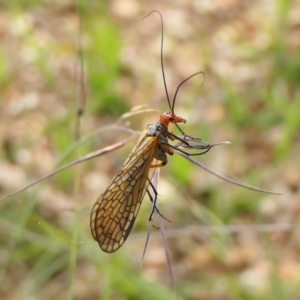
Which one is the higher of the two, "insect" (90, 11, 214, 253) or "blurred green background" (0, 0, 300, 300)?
"insect" (90, 11, 214, 253)

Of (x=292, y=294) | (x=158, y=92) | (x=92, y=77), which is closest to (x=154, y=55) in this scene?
(x=158, y=92)

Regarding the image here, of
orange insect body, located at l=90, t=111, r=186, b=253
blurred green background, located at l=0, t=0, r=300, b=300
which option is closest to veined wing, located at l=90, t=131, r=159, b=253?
orange insect body, located at l=90, t=111, r=186, b=253

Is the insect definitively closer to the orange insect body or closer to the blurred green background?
the orange insect body

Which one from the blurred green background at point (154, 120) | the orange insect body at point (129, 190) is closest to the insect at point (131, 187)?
the orange insect body at point (129, 190)

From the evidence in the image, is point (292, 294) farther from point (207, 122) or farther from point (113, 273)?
point (207, 122)

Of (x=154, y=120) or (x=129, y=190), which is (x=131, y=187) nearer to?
(x=129, y=190)
